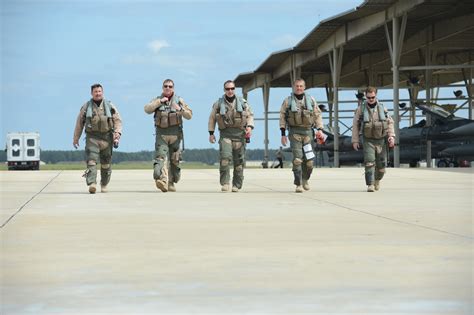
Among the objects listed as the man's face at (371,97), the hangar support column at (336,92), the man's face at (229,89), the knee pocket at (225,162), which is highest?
the hangar support column at (336,92)

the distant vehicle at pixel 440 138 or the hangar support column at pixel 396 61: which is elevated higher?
the hangar support column at pixel 396 61

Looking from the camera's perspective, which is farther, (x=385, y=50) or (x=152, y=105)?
(x=385, y=50)

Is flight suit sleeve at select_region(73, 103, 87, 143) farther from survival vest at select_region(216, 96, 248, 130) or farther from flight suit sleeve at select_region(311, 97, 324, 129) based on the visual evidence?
flight suit sleeve at select_region(311, 97, 324, 129)

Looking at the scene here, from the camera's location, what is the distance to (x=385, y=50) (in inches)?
2080

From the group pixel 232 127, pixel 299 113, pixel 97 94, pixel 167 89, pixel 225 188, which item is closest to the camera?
pixel 97 94

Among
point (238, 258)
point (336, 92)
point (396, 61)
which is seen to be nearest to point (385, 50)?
point (336, 92)

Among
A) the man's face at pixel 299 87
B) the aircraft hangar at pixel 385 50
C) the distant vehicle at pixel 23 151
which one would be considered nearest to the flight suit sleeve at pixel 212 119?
the man's face at pixel 299 87

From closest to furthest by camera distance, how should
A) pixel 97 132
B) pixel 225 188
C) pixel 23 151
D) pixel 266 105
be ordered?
pixel 97 132 < pixel 225 188 < pixel 23 151 < pixel 266 105

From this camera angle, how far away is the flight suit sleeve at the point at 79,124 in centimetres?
1603

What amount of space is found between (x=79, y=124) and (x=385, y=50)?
38717 mm

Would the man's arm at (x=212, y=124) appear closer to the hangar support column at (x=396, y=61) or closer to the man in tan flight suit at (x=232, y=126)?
the man in tan flight suit at (x=232, y=126)

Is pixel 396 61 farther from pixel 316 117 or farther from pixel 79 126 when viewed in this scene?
pixel 79 126

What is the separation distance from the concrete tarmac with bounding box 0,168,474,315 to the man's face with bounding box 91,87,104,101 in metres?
3.44

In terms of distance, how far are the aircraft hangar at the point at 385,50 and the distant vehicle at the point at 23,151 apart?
1655 cm
